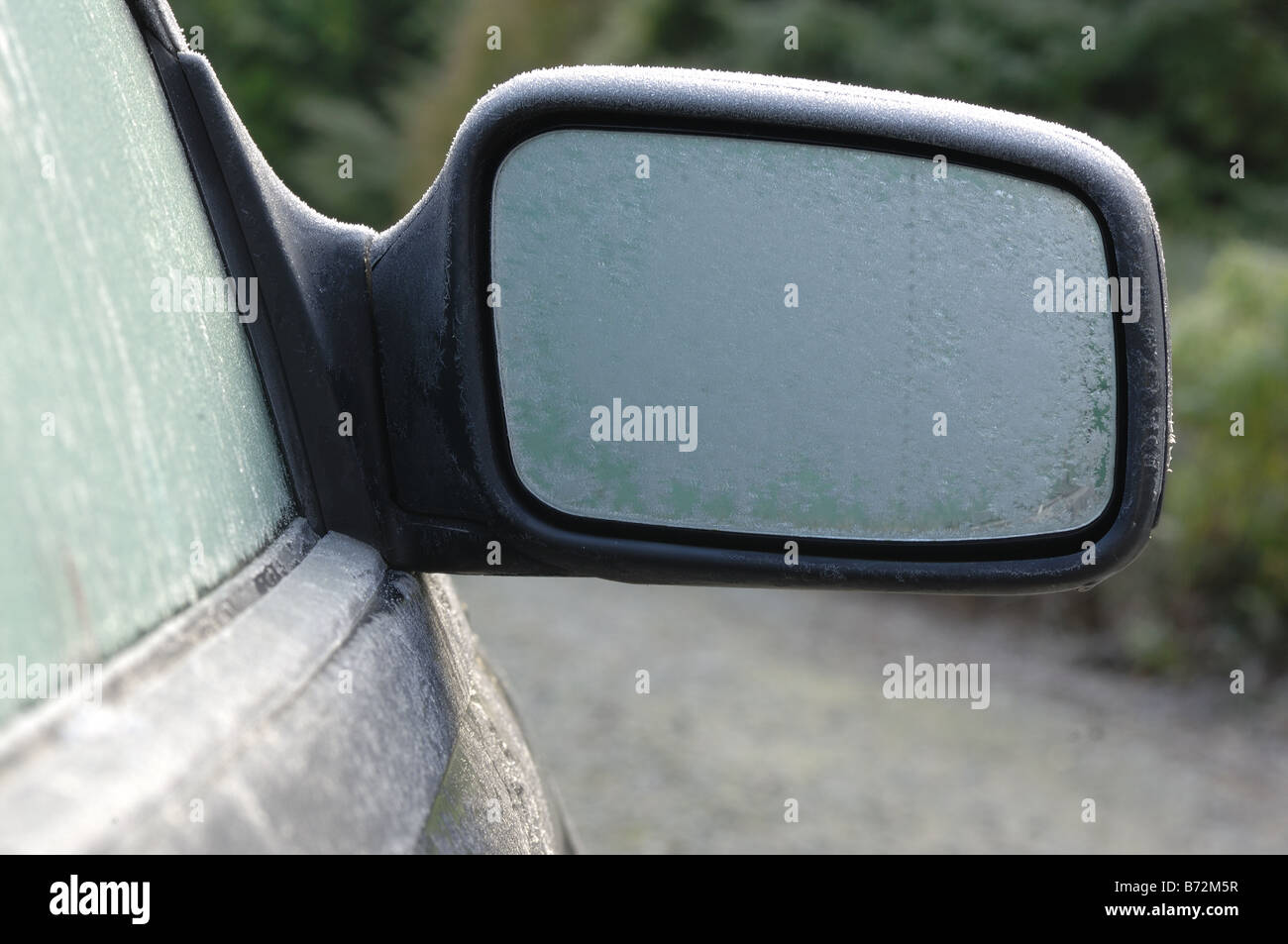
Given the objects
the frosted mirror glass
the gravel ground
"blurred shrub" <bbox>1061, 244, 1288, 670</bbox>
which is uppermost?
the frosted mirror glass

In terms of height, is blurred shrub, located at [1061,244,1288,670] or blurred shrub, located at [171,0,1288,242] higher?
blurred shrub, located at [171,0,1288,242]

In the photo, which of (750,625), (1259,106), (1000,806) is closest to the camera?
(1000,806)

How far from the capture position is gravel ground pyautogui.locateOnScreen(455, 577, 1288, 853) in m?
5.85

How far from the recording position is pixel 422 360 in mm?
1284

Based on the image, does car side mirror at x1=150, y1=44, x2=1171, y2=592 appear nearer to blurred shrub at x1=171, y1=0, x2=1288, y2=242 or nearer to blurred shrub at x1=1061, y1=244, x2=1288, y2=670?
blurred shrub at x1=1061, y1=244, x2=1288, y2=670

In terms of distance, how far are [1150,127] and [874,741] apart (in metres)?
7.79

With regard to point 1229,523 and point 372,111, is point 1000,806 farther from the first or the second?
point 372,111

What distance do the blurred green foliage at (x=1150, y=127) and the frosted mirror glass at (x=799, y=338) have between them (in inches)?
254

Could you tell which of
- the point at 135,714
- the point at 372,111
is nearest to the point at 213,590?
the point at 135,714

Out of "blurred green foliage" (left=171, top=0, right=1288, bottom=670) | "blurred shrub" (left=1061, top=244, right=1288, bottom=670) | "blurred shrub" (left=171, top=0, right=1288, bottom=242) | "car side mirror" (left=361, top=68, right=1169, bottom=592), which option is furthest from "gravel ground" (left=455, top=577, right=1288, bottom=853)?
"blurred shrub" (left=171, top=0, right=1288, bottom=242)

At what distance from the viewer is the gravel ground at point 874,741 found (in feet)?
19.2

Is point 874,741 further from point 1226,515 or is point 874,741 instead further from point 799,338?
point 799,338

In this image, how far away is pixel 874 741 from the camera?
6836 millimetres

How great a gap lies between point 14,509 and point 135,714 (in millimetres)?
126
